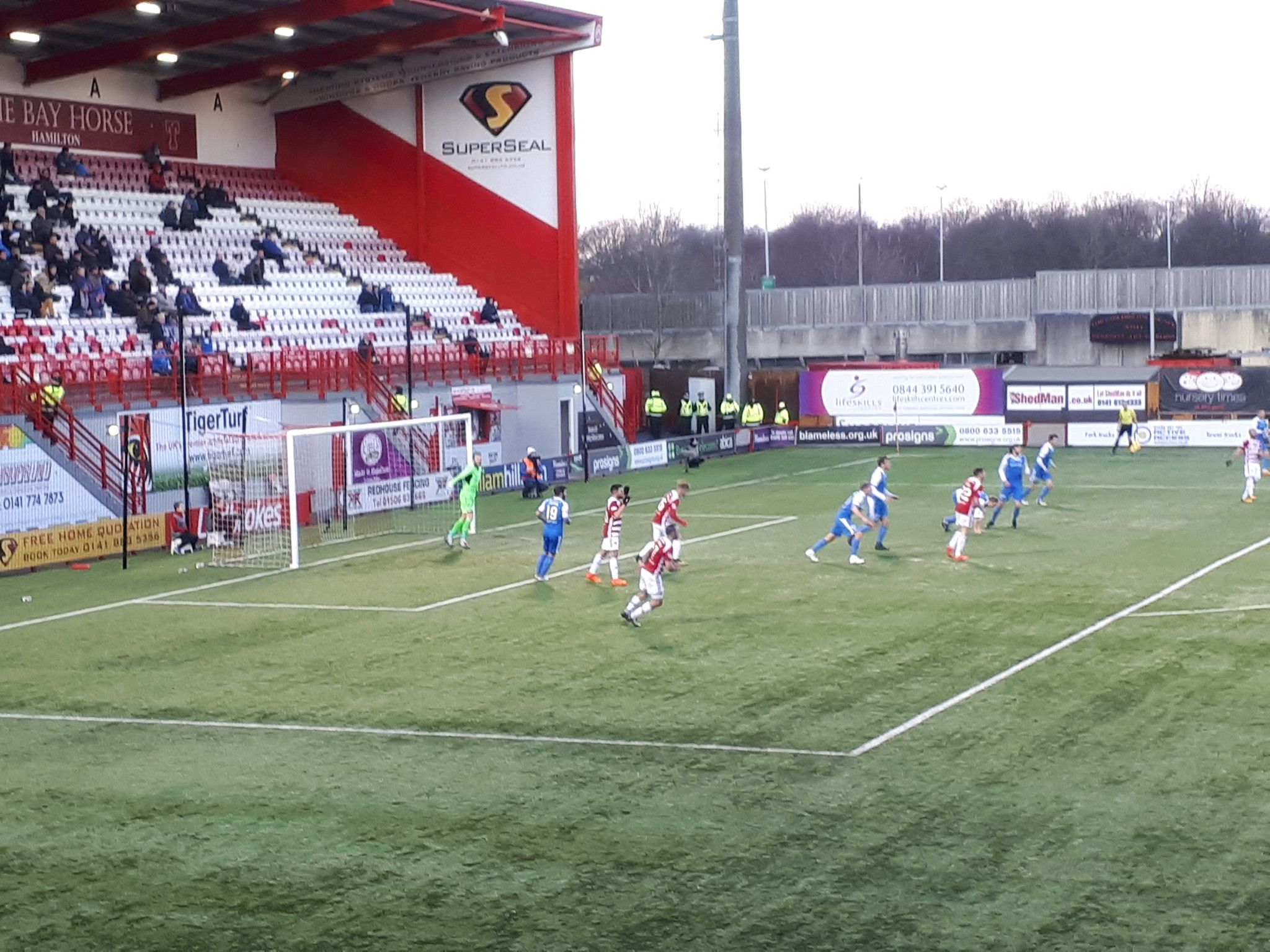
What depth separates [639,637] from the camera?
21.8 m

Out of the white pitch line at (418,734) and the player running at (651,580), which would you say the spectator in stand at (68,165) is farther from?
the white pitch line at (418,734)

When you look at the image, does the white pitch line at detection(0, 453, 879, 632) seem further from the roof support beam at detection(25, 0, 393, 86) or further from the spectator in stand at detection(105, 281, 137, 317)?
the roof support beam at detection(25, 0, 393, 86)

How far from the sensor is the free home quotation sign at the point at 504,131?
52094mm

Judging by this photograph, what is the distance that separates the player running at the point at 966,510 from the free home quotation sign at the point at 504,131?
1071 inches

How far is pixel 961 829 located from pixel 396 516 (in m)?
25.2

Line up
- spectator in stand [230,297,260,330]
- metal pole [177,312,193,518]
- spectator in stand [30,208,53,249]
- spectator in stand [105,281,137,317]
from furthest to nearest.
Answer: spectator in stand [230,297,260,330] < spectator in stand [30,208,53,249] < spectator in stand [105,281,137,317] < metal pole [177,312,193,518]

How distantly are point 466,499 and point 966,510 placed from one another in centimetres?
983

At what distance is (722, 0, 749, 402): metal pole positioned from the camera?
53375mm

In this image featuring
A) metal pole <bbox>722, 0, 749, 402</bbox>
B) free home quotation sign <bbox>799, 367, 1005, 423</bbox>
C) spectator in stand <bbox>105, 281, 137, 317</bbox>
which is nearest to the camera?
spectator in stand <bbox>105, 281, 137, 317</bbox>

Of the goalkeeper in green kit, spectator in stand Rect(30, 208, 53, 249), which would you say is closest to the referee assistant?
the goalkeeper in green kit

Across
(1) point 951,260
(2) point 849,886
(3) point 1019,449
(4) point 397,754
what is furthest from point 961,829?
(1) point 951,260

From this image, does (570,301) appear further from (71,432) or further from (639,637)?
(639,637)

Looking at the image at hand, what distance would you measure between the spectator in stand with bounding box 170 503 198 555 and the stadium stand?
4.05 meters

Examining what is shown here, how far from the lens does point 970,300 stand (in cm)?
7181
